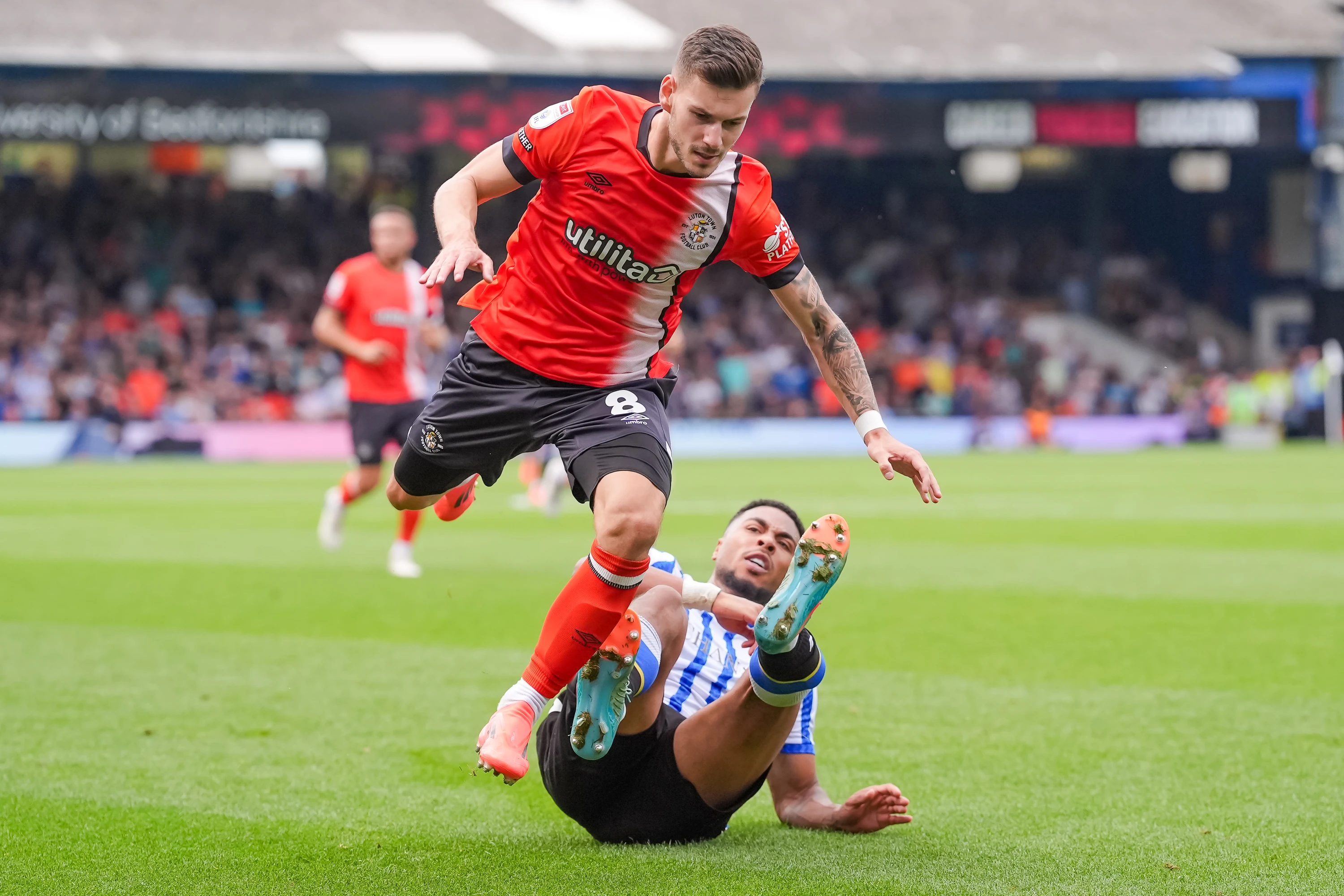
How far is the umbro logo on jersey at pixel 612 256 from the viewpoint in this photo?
186 inches

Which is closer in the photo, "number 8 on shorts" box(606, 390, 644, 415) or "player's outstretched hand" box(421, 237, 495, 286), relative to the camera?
"player's outstretched hand" box(421, 237, 495, 286)

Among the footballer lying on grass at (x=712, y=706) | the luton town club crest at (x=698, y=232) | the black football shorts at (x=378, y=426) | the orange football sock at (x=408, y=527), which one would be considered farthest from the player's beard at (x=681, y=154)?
the orange football sock at (x=408, y=527)

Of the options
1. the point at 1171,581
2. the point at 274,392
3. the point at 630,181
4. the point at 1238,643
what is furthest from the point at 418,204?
the point at 630,181

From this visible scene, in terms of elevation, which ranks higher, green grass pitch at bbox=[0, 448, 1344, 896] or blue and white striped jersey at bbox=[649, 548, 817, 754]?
blue and white striped jersey at bbox=[649, 548, 817, 754]

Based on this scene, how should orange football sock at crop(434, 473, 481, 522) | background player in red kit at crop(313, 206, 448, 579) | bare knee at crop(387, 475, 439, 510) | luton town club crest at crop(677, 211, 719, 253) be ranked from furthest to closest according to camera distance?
1. background player in red kit at crop(313, 206, 448, 579)
2. orange football sock at crop(434, 473, 481, 522)
3. bare knee at crop(387, 475, 439, 510)
4. luton town club crest at crop(677, 211, 719, 253)

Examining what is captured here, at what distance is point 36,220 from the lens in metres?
31.6

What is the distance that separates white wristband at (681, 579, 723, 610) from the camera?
4.45 m

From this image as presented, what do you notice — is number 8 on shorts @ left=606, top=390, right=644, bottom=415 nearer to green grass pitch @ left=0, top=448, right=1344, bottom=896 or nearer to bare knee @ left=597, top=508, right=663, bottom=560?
bare knee @ left=597, top=508, right=663, bottom=560

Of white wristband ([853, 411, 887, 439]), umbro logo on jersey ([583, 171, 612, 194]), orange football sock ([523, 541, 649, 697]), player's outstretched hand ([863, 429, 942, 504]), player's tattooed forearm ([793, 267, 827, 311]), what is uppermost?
umbro logo on jersey ([583, 171, 612, 194])

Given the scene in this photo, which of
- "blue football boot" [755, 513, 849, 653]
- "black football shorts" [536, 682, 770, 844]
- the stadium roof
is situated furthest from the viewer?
the stadium roof

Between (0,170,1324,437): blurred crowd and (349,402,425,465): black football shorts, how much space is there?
55.0 feet

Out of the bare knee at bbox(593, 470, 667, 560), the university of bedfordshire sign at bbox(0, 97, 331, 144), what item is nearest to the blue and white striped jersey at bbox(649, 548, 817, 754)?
the bare knee at bbox(593, 470, 667, 560)

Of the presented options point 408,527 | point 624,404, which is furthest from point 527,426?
point 408,527

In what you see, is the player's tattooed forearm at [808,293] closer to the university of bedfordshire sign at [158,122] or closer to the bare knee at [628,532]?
the bare knee at [628,532]
